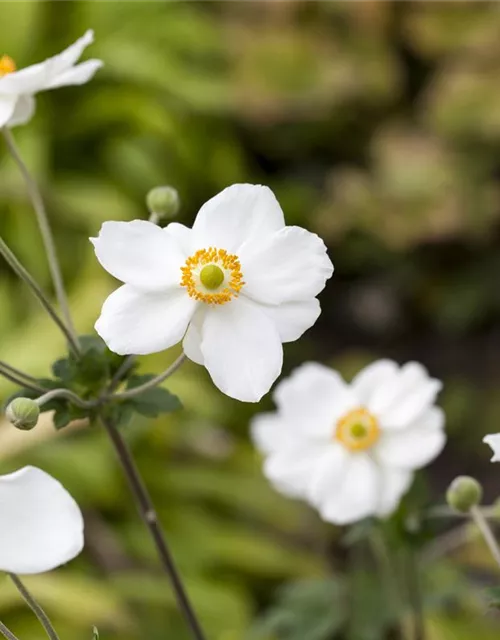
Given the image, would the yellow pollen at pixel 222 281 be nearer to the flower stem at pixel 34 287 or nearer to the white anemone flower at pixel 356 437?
the flower stem at pixel 34 287

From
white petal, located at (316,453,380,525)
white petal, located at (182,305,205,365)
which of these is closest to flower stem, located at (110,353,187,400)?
white petal, located at (182,305,205,365)

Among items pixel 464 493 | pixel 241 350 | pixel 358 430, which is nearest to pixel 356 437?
pixel 358 430

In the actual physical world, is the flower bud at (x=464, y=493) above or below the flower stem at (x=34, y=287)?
below

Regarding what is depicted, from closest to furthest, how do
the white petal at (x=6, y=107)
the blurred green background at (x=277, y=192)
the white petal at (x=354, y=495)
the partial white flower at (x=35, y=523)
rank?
the partial white flower at (x=35, y=523) → the white petal at (x=6, y=107) → the white petal at (x=354, y=495) → the blurred green background at (x=277, y=192)

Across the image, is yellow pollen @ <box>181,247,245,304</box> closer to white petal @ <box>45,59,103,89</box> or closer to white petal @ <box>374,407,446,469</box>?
white petal @ <box>45,59,103,89</box>

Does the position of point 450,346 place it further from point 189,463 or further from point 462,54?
point 189,463

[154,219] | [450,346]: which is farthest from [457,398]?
[154,219]

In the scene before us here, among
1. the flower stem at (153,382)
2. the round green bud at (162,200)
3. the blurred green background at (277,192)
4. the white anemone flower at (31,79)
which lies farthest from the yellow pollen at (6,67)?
the blurred green background at (277,192)
